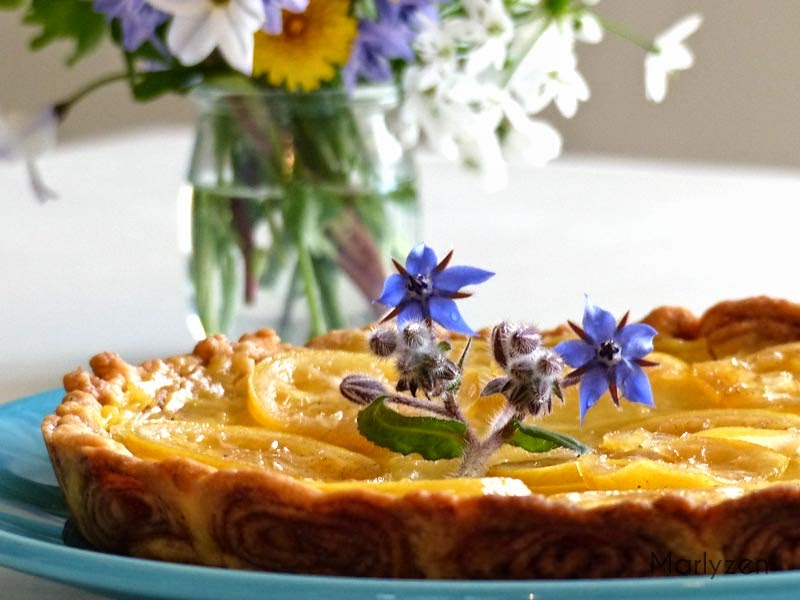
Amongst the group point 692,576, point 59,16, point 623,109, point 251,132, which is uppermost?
point 59,16

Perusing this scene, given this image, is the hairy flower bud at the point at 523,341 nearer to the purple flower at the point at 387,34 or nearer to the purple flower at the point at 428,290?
the purple flower at the point at 428,290

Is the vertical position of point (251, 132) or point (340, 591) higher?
point (251, 132)

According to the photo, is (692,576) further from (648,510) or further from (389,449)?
(389,449)

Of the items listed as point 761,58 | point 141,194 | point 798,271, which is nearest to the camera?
point 798,271

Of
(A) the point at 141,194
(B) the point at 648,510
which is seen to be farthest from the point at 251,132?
(A) the point at 141,194

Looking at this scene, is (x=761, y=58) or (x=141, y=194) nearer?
(x=141, y=194)

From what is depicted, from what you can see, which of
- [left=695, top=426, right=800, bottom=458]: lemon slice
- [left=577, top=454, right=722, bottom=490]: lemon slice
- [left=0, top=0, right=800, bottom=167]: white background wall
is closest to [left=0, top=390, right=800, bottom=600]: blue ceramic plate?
[left=577, top=454, right=722, bottom=490]: lemon slice

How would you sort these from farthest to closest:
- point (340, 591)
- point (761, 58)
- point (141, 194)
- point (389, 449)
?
1. point (761, 58)
2. point (141, 194)
3. point (389, 449)
4. point (340, 591)
